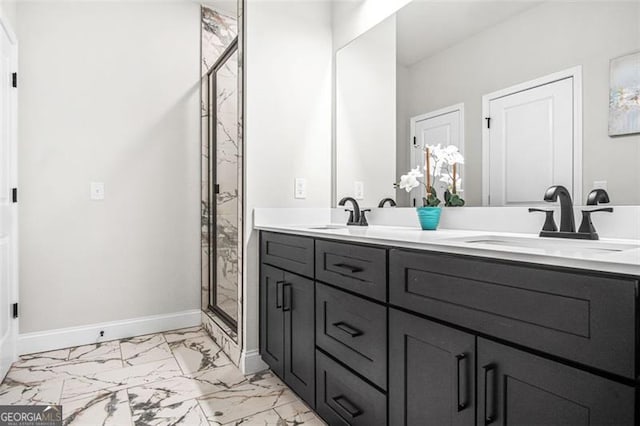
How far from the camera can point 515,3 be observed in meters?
1.54

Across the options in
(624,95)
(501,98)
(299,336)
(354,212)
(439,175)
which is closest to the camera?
(624,95)

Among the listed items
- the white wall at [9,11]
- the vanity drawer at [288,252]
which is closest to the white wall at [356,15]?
the vanity drawer at [288,252]

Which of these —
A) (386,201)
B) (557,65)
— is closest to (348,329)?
(386,201)

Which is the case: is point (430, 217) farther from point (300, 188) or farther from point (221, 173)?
point (221, 173)

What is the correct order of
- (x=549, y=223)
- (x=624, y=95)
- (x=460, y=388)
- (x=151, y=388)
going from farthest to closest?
(x=151, y=388) → (x=549, y=223) → (x=624, y=95) → (x=460, y=388)

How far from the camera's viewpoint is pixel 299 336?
1.76 metres

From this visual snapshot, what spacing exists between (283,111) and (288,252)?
3.01 ft

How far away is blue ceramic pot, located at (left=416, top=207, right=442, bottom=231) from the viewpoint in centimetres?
177

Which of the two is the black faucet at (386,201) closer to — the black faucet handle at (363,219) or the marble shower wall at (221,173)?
the black faucet handle at (363,219)

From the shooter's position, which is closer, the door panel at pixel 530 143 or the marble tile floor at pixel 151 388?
the door panel at pixel 530 143

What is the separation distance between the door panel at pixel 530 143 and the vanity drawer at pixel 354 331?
0.76 meters

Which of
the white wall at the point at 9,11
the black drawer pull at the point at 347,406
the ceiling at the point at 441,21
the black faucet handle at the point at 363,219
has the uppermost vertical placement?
the white wall at the point at 9,11

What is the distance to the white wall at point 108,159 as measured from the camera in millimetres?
2475

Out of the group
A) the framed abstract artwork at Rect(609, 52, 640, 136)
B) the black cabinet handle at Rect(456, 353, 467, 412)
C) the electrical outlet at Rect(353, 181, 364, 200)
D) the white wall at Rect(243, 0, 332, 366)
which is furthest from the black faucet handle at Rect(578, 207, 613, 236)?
the white wall at Rect(243, 0, 332, 366)
